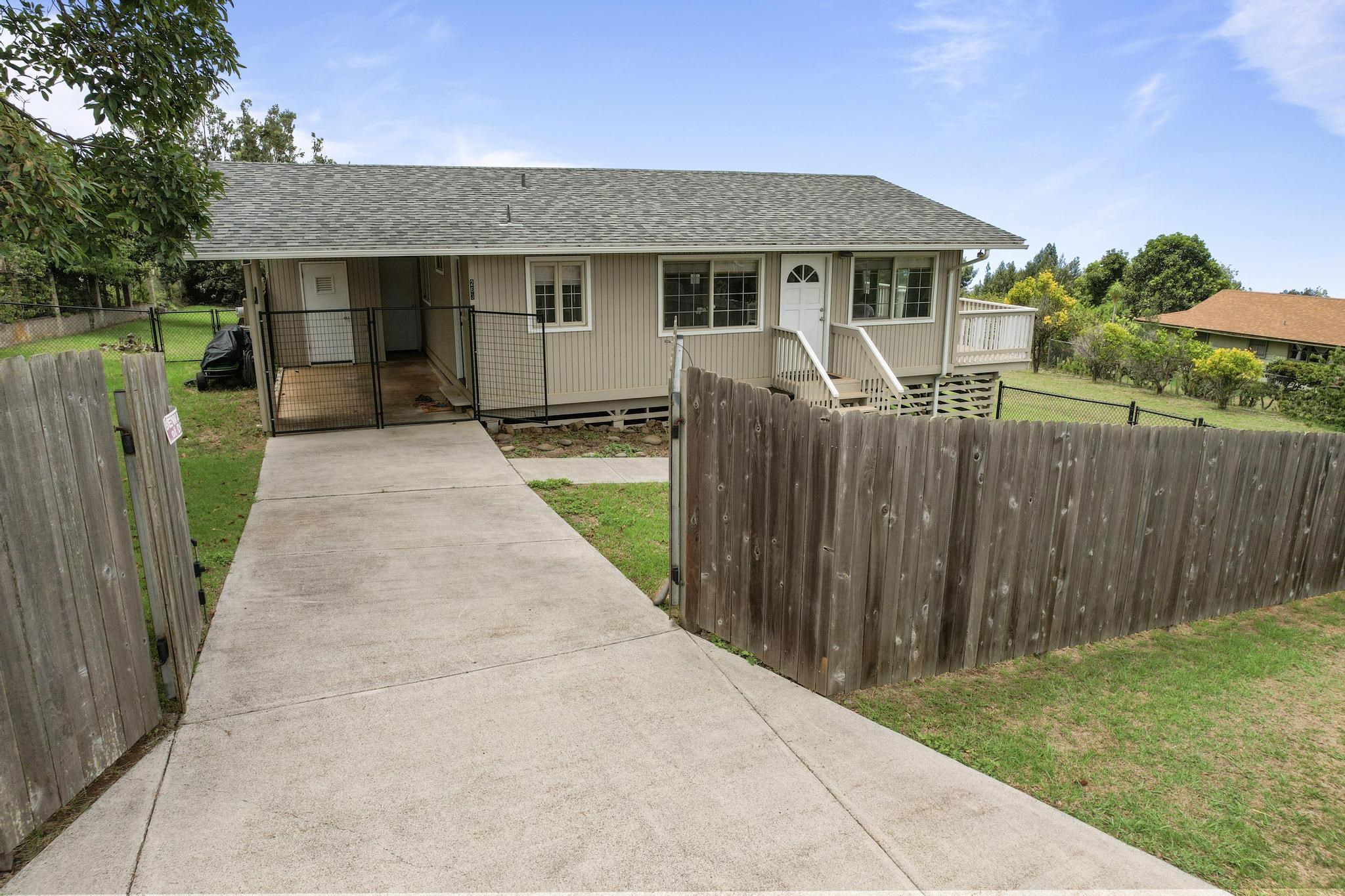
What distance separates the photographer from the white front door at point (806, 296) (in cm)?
1481

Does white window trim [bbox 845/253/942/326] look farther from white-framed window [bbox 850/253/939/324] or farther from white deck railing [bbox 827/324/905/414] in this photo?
white deck railing [bbox 827/324/905/414]

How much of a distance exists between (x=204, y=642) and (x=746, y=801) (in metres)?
3.61

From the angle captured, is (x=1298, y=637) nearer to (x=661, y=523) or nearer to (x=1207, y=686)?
(x=1207, y=686)

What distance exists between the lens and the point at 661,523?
818cm

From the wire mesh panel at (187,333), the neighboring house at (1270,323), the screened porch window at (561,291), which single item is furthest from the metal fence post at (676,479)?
the neighboring house at (1270,323)

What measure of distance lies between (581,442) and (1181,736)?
930 cm

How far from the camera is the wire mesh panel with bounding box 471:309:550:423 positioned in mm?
12703

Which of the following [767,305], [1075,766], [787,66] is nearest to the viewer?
[1075,766]

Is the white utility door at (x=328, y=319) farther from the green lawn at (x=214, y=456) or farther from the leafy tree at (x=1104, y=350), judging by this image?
the leafy tree at (x=1104, y=350)

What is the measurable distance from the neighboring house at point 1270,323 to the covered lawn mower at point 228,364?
38009mm

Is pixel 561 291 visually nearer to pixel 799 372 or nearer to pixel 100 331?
pixel 799 372

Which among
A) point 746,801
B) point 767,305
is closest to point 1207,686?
point 746,801

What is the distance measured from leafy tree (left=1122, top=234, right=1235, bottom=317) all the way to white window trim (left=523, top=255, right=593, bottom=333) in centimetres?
4690

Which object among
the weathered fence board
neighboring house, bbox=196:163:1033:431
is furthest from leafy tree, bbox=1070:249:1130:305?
the weathered fence board
